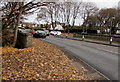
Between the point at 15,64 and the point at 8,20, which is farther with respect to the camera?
the point at 8,20

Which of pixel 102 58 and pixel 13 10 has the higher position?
pixel 13 10

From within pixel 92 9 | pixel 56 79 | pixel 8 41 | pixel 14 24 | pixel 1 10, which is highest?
pixel 92 9

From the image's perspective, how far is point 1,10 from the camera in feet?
25.8

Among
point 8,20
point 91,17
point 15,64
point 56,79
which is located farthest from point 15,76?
point 91,17

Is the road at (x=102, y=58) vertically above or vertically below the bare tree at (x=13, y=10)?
below

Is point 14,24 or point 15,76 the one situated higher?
point 14,24

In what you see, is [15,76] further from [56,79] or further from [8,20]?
[8,20]

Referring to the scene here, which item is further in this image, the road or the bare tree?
the bare tree

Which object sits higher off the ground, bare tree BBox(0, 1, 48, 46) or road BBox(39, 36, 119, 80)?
bare tree BBox(0, 1, 48, 46)

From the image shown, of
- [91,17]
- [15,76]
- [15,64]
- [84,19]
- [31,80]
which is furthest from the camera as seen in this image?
[84,19]

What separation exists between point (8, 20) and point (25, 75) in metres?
5.30

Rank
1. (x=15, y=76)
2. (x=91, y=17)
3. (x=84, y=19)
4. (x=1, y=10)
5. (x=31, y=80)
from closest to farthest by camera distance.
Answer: (x=31, y=80), (x=15, y=76), (x=1, y=10), (x=91, y=17), (x=84, y=19)

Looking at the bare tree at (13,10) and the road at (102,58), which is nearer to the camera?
the road at (102,58)

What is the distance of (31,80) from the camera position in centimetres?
399
